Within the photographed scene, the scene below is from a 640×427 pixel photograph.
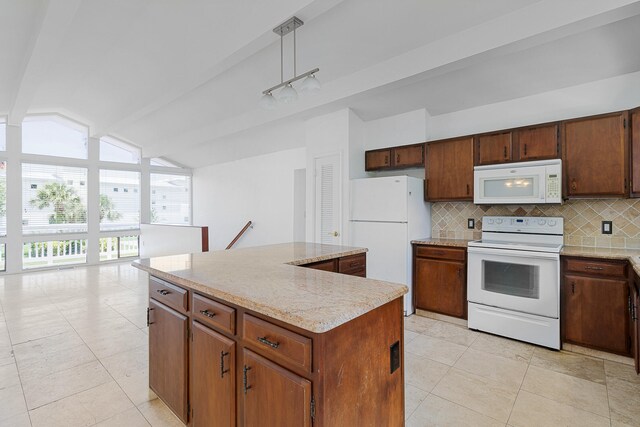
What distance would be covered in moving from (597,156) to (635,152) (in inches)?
9.4

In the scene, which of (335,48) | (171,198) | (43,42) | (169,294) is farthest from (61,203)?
(335,48)

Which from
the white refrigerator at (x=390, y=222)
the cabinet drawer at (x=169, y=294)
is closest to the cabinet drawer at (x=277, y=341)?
the cabinet drawer at (x=169, y=294)

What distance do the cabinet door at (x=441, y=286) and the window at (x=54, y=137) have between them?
7.43 m

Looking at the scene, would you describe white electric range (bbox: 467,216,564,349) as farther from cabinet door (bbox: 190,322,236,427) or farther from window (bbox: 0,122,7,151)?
window (bbox: 0,122,7,151)

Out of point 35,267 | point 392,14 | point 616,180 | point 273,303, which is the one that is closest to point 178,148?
point 35,267

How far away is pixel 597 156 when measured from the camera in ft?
8.99

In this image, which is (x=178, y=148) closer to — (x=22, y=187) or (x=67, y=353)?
(x=22, y=187)

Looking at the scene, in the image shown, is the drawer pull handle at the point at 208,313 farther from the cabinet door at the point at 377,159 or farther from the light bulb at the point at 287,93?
the cabinet door at the point at 377,159

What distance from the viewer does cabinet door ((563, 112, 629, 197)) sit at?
8.62 ft

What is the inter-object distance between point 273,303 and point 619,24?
325cm

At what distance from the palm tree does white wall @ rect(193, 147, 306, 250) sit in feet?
8.44

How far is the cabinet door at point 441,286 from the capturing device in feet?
11.0

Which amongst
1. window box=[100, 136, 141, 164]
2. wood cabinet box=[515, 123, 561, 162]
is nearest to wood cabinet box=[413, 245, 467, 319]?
wood cabinet box=[515, 123, 561, 162]

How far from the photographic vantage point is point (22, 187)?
601 cm
